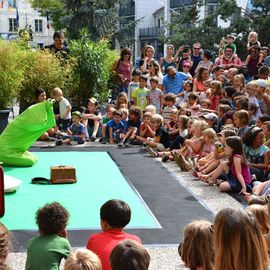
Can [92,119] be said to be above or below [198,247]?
below

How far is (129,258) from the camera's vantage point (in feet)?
10.3

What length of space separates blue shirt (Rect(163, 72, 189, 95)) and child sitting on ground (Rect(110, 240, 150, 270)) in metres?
11.1

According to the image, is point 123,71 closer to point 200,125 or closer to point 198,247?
point 200,125

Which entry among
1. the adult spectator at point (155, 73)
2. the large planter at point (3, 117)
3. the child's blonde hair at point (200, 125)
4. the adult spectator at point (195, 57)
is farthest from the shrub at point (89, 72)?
the child's blonde hair at point (200, 125)

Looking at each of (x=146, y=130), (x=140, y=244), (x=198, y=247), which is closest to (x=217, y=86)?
(x=146, y=130)

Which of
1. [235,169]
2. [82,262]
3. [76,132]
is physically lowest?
[76,132]

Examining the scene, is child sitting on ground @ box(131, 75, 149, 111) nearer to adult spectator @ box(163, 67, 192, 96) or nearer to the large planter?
adult spectator @ box(163, 67, 192, 96)

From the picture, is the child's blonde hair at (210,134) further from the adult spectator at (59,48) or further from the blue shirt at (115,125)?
the adult spectator at (59,48)

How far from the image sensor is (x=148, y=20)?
50.7m

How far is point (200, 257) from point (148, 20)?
48326 millimetres

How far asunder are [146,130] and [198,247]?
8.53 meters

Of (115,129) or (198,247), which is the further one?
(115,129)

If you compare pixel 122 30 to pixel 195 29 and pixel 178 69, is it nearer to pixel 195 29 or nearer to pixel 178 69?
pixel 195 29

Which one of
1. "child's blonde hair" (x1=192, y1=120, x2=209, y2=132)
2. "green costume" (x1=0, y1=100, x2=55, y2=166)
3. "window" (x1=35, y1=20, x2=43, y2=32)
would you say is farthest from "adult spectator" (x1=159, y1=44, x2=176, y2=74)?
"window" (x1=35, y1=20, x2=43, y2=32)
